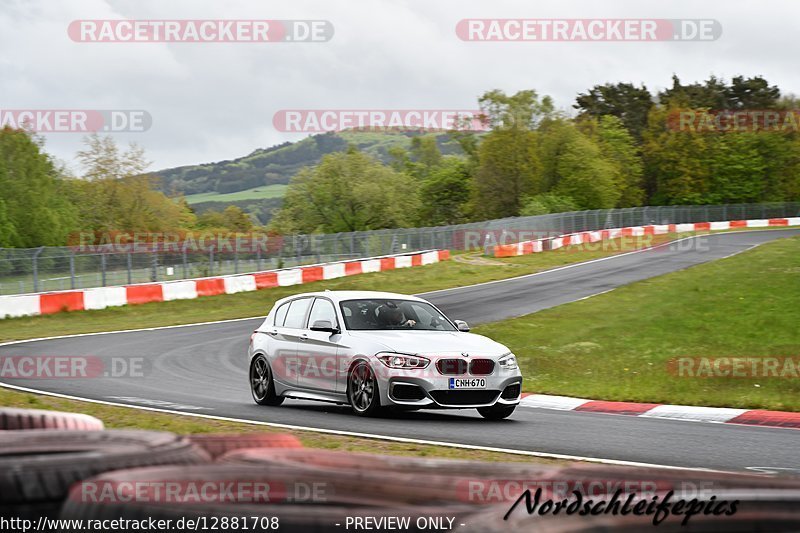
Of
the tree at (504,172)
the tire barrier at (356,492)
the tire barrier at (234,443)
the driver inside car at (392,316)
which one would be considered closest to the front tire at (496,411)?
the driver inside car at (392,316)

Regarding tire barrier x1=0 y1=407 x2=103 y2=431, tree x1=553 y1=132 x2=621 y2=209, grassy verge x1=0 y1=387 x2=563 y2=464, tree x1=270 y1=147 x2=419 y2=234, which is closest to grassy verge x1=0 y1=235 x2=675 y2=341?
grassy verge x1=0 y1=387 x2=563 y2=464

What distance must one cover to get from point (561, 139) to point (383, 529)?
9862 cm

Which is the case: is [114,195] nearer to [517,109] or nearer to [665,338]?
[517,109]

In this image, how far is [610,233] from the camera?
213 ft

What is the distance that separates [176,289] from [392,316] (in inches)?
826

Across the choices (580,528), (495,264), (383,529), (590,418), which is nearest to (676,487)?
(580,528)

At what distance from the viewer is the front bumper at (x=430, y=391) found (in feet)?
38.6

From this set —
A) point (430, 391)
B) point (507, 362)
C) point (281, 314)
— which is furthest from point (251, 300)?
point (430, 391)

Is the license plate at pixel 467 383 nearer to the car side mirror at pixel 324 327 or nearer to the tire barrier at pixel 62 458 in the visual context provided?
the car side mirror at pixel 324 327

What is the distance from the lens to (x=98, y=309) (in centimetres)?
3033

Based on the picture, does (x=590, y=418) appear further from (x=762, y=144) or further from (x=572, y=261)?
(x=762, y=144)

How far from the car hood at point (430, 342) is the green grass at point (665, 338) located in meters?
3.44

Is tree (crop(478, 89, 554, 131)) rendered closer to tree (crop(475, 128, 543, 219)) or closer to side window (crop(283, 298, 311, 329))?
tree (crop(475, 128, 543, 219))

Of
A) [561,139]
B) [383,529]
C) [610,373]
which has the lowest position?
[610,373]
